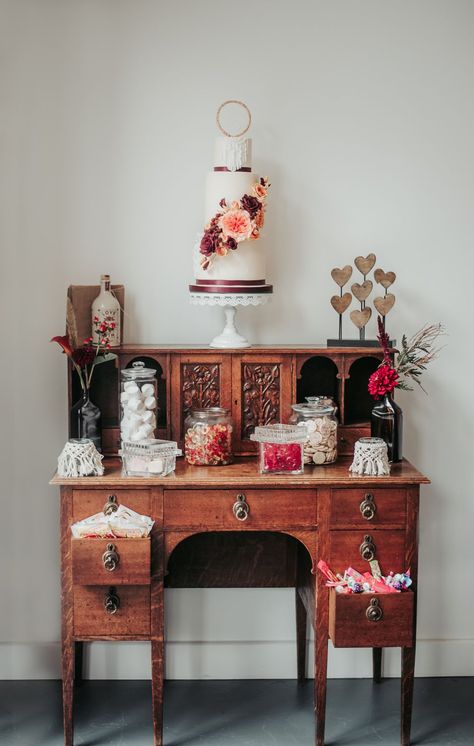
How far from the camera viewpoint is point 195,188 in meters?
3.32

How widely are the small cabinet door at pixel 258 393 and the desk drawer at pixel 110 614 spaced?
23.2 inches

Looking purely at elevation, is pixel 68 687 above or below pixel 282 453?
below

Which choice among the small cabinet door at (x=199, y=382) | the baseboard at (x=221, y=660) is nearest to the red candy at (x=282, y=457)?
the small cabinet door at (x=199, y=382)

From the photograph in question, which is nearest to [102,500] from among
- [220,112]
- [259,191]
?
[259,191]

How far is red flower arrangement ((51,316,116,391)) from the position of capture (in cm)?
302

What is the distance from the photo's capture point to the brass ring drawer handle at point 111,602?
2828mm

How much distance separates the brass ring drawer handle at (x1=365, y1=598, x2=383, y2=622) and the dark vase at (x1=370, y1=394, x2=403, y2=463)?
493mm

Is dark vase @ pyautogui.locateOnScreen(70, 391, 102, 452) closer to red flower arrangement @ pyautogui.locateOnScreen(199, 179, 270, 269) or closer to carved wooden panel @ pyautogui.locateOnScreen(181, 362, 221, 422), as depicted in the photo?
carved wooden panel @ pyautogui.locateOnScreen(181, 362, 221, 422)

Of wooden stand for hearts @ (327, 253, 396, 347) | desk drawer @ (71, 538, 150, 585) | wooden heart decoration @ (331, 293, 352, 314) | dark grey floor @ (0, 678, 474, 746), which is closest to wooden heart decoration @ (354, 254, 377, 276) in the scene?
wooden stand for hearts @ (327, 253, 396, 347)

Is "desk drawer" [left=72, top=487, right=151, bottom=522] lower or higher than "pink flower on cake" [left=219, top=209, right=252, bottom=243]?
lower

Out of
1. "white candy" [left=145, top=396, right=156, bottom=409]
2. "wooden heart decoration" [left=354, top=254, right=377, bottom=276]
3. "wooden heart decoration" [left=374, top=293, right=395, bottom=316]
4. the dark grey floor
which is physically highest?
"wooden heart decoration" [left=354, top=254, right=377, bottom=276]

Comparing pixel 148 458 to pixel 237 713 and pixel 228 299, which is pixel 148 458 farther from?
pixel 237 713

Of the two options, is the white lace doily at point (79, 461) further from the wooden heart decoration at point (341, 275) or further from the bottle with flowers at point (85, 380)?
the wooden heart decoration at point (341, 275)

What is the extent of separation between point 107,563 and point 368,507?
764mm
